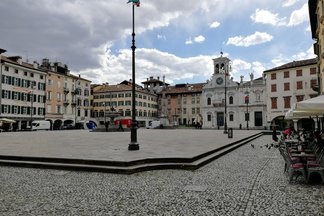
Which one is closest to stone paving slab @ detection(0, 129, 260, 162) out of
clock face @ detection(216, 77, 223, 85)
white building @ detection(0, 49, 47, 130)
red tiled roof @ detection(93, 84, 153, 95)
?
white building @ detection(0, 49, 47, 130)

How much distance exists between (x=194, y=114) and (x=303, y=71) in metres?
37.6

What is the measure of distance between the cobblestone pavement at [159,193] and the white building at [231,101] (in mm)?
58310

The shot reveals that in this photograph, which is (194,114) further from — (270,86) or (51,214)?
(51,214)

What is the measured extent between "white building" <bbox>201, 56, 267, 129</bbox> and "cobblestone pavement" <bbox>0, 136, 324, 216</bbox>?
191ft

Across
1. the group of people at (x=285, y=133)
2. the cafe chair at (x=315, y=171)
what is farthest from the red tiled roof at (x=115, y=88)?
the cafe chair at (x=315, y=171)

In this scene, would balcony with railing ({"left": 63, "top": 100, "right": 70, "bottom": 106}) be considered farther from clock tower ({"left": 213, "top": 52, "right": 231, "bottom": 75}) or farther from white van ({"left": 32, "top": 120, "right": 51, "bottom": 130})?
clock tower ({"left": 213, "top": 52, "right": 231, "bottom": 75})

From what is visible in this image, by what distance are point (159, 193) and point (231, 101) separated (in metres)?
65.7

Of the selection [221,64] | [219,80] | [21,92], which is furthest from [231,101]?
[21,92]

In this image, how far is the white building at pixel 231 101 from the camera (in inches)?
2574

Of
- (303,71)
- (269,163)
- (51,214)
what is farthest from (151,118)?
(51,214)

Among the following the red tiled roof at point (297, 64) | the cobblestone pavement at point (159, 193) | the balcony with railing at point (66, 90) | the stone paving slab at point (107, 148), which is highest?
the red tiled roof at point (297, 64)

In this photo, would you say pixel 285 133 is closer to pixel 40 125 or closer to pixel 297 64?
pixel 297 64

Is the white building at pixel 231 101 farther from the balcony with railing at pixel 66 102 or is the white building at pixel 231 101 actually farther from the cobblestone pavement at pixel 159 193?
the cobblestone pavement at pixel 159 193

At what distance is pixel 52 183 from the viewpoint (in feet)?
25.0
